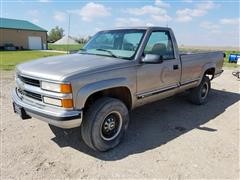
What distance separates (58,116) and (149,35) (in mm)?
2335

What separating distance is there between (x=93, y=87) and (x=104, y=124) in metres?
0.75

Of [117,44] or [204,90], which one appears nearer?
[117,44]

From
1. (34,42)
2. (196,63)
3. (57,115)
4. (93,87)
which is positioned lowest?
(57,115)

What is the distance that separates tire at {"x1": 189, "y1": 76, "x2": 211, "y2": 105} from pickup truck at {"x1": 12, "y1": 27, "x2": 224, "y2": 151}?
1095 millimetres

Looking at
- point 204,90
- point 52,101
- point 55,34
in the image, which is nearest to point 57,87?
point 52,101

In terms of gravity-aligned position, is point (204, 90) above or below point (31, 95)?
below

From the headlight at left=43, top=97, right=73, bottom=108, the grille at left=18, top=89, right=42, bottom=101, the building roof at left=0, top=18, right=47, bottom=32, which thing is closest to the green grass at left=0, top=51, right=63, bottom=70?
the grille at left=18, top=89, right=42, bottom=101

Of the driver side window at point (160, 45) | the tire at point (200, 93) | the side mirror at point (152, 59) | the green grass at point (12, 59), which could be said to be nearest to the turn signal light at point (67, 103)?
the side mirror at point (152, 59)

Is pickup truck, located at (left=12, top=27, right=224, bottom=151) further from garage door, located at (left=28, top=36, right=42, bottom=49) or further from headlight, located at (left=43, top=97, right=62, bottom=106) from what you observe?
garage door, located at (left=28, top=36, right=42, bottom=49)

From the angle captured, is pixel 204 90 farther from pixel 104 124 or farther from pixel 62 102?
pixel 62 102

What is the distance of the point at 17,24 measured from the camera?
1753 inches

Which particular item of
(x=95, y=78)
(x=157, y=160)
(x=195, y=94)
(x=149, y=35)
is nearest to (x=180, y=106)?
(x=195, y=94)

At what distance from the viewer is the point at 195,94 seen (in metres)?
6.36

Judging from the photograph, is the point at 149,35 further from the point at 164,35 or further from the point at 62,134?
the point at 62,134
